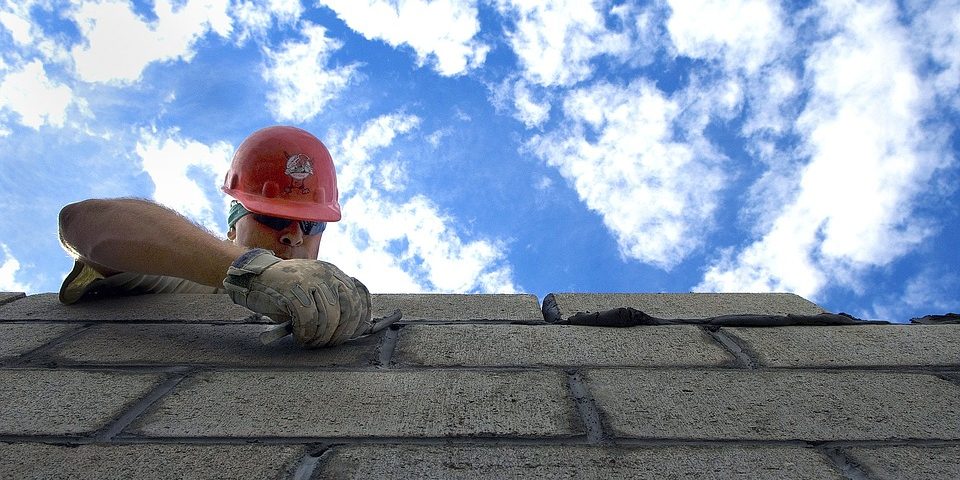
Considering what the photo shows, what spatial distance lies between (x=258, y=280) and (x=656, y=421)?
870mm

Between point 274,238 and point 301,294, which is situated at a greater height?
point 274,238

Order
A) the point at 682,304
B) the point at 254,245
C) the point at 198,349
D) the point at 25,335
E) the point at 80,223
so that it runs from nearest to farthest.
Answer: the point at 198,349, the point at 25,335, the point at 80,223, the point at 682,304, the point at 254,245

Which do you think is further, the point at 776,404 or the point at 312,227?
the point at 312,227

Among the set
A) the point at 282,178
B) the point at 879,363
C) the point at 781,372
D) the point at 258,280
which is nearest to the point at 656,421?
the point at 781,372

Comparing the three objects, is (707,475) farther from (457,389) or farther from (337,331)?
(337,331)

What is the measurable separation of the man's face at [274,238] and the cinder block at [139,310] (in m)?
0.24

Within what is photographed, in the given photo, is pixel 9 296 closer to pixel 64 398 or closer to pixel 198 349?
pixel 198 349

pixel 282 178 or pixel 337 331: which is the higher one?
pixel 282 178

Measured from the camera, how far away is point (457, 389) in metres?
1.34

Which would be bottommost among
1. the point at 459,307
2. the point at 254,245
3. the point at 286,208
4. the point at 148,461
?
the point at 148,461

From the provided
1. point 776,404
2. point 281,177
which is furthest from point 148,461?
point 281,177

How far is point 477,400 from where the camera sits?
4.21 ft

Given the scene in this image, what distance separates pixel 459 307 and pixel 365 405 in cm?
84

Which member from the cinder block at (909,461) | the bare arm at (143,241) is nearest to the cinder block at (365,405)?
the bare arm at (143,241)
